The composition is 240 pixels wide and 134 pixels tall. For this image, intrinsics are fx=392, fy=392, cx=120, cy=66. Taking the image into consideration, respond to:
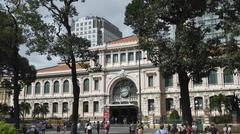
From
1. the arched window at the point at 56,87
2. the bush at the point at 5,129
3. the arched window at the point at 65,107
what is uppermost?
the arched window at the point at 56,87

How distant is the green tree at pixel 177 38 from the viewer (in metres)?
26.7

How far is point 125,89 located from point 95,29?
69418 mm

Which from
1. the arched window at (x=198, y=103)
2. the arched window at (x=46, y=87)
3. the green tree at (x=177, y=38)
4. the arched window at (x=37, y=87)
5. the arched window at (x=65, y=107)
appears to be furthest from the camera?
the arched window at (x=37, y=87)

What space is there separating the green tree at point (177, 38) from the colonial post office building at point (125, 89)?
118ft

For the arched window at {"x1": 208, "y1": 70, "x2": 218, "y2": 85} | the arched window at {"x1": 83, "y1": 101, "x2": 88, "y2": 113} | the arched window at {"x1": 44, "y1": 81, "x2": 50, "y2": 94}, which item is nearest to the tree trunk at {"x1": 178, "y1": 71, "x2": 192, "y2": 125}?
the arched window at {"x1": 208, "y1": 70, "x2": 218, "y2": 85}

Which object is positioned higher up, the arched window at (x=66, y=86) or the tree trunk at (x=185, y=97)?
the arched window at (x=66, y=86)

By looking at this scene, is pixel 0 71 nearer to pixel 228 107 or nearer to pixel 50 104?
pixel 228 107

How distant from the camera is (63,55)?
2878cm

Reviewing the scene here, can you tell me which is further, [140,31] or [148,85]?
[148,85]

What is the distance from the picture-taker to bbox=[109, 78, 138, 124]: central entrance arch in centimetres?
7031

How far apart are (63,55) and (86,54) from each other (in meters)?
1.83

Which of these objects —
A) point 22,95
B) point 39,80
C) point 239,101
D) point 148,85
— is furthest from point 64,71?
point 239,101

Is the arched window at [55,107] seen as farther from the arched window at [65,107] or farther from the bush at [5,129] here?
the bush at [5,129]

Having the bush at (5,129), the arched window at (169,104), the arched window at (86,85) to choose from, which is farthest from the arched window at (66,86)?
the bush at (5,129)
